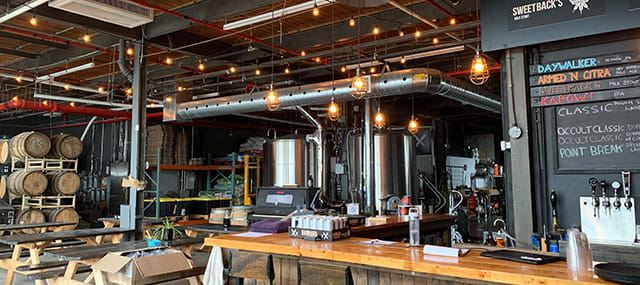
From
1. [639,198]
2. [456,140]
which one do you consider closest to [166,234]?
[639,198]

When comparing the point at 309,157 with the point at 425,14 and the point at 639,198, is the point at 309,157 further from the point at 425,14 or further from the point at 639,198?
the point at 639,198

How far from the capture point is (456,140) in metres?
15.9

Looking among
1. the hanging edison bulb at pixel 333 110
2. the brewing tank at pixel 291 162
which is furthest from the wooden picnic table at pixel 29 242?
the brewing tank at pixel 291 162

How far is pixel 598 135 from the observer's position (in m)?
3.67

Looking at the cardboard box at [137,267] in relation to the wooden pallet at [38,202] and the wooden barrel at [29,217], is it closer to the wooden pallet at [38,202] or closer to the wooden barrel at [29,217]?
the wooden barrel at [29,217]

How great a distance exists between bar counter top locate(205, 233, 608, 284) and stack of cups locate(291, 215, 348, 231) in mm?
121

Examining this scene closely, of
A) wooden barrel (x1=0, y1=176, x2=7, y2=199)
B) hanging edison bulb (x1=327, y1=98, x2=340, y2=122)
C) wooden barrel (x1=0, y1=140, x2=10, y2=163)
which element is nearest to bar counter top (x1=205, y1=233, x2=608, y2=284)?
hanging edison bulb (x1=327, y1=98, x2=340, y2=122)

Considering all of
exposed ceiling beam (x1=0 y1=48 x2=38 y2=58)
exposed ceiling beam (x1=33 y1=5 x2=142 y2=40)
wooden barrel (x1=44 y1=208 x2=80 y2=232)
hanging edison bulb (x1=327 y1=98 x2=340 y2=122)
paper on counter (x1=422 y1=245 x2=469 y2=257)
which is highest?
exposed ceiling beam (x1=0 y1=48 x2=38 y2=58)

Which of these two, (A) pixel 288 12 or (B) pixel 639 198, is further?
(A) pixel 288 12

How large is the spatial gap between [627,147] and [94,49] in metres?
8.03

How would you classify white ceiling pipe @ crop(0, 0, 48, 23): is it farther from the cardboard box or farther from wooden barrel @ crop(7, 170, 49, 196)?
wooden barrel @ crop(7, 170, 49, 196)

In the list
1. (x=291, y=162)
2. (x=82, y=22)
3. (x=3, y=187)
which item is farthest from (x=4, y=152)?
(x=291, y=162)

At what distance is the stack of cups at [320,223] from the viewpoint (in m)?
3.60

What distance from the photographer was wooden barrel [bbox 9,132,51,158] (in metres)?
10.1
